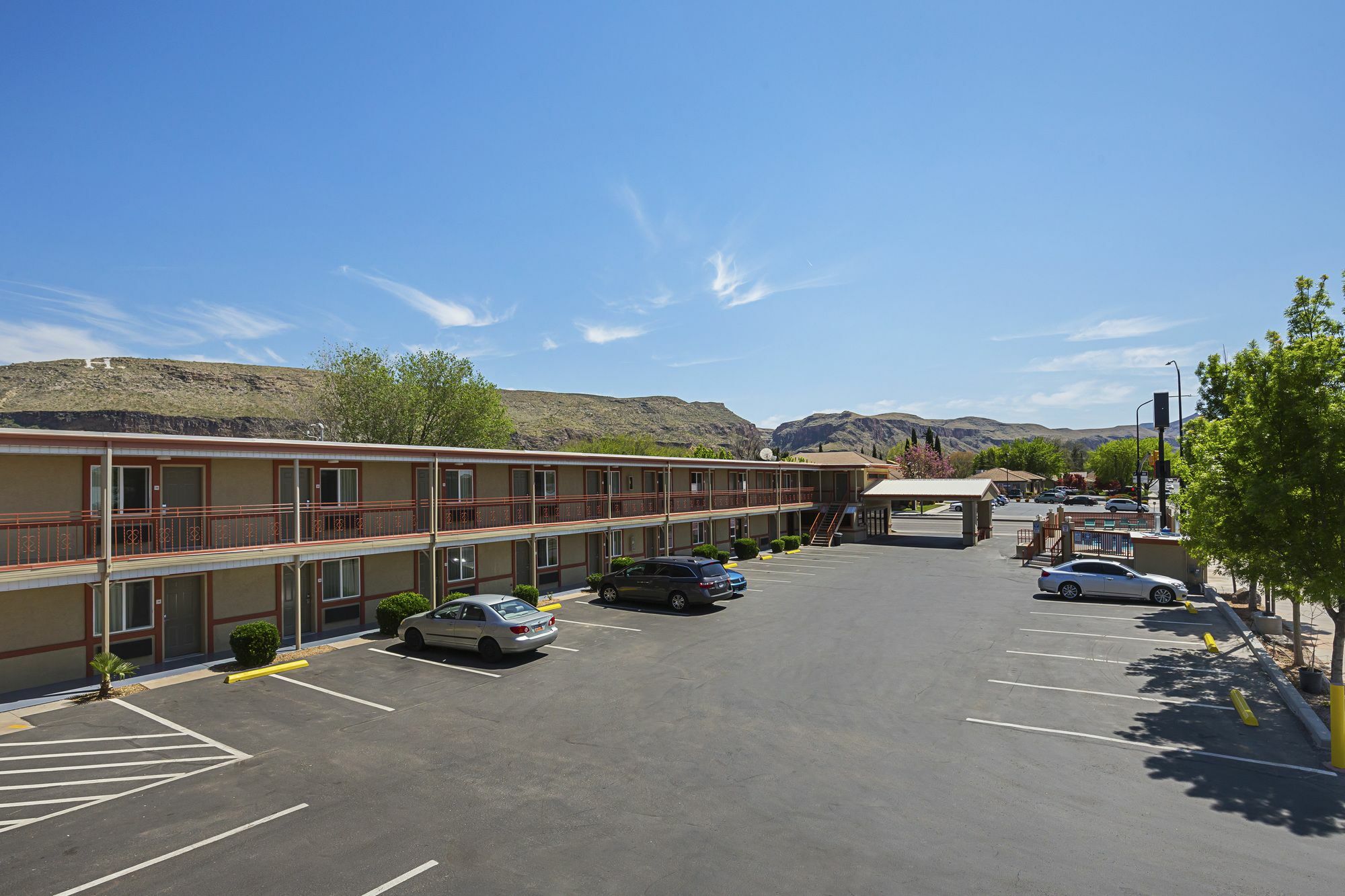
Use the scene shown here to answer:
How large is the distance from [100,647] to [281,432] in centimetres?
6553

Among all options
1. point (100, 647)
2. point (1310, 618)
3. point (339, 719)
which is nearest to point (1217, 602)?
point (1310, 618)

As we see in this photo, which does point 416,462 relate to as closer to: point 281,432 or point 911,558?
point 911,558

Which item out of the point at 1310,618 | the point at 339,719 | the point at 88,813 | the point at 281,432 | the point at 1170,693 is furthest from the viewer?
the point at 281,432

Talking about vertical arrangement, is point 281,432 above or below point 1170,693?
above

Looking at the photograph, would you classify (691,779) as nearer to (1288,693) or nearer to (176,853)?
(176,853)

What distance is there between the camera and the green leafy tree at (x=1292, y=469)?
12508 mm

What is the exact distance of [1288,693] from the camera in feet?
42.8

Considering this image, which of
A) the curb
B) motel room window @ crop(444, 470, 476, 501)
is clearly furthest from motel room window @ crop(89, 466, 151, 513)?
the curb

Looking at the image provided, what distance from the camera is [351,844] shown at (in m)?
7.93

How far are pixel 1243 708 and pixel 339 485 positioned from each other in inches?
855

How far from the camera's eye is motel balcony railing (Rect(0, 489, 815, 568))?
46.0 ft

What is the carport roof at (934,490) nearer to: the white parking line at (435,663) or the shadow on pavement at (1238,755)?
the shadow on pavement at (1238,755)

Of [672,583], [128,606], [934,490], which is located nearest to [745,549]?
[672,583]

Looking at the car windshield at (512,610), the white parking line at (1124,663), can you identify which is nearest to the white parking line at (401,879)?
the car windshield at (512,610)
